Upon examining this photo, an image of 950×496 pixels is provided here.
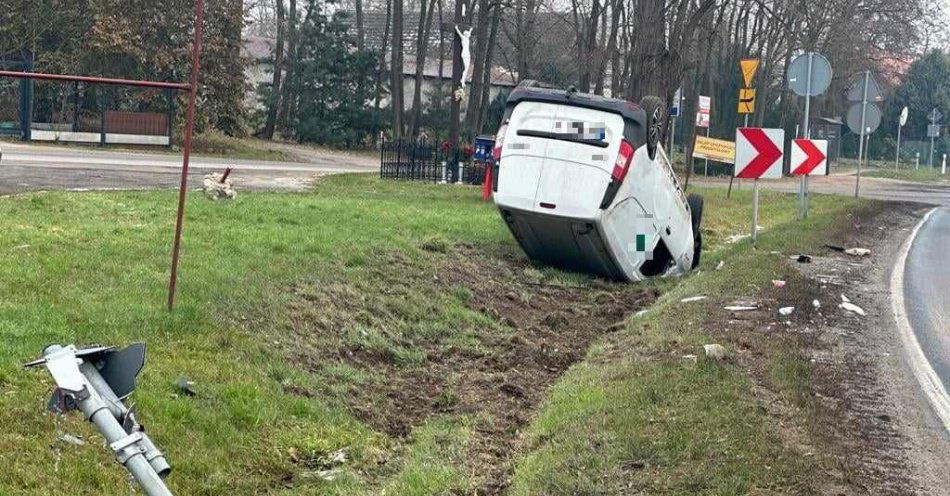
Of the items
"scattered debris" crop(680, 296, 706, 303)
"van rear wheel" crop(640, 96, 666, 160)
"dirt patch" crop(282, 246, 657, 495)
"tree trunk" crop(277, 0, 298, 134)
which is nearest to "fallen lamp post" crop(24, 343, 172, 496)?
"dirt patch" crop(282, 246, 657, 495)

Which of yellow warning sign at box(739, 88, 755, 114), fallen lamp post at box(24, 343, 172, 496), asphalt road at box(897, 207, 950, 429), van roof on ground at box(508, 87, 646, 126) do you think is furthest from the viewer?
yellow warning sign at box(739, 88, 755, 114)

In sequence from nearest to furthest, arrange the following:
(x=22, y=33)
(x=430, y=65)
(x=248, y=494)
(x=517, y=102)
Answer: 1. (x=248, y=494)
2. (x=517, y=102)
3. (x=22, y=33)
4. (x=430, y=65)

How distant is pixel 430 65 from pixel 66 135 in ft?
146

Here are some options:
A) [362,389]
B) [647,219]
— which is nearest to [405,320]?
[362,389]

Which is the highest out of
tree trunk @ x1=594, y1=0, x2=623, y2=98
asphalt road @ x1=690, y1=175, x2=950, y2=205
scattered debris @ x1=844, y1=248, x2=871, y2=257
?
tree trunk @ x1=594, y1=0, x2=623, y2=98

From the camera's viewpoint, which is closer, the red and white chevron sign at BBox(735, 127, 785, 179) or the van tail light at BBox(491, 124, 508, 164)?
the van tail light at BBox(491, 124, 508, 164)

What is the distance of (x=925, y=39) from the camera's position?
46.2m

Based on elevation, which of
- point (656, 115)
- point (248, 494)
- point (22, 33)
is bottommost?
point (248, 494)

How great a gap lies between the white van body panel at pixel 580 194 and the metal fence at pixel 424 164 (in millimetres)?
13561

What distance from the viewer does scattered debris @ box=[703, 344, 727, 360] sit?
8805 millimetres

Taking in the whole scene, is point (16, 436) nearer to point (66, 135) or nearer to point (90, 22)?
point (66, 135)

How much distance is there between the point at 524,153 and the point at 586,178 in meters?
0.85

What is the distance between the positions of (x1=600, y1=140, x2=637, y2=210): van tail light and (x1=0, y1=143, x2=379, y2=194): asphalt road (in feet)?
26.2

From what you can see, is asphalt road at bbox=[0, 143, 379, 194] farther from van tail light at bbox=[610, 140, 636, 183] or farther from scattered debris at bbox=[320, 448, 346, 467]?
scattered debris at bbox=[320, 448, 346, 467]
